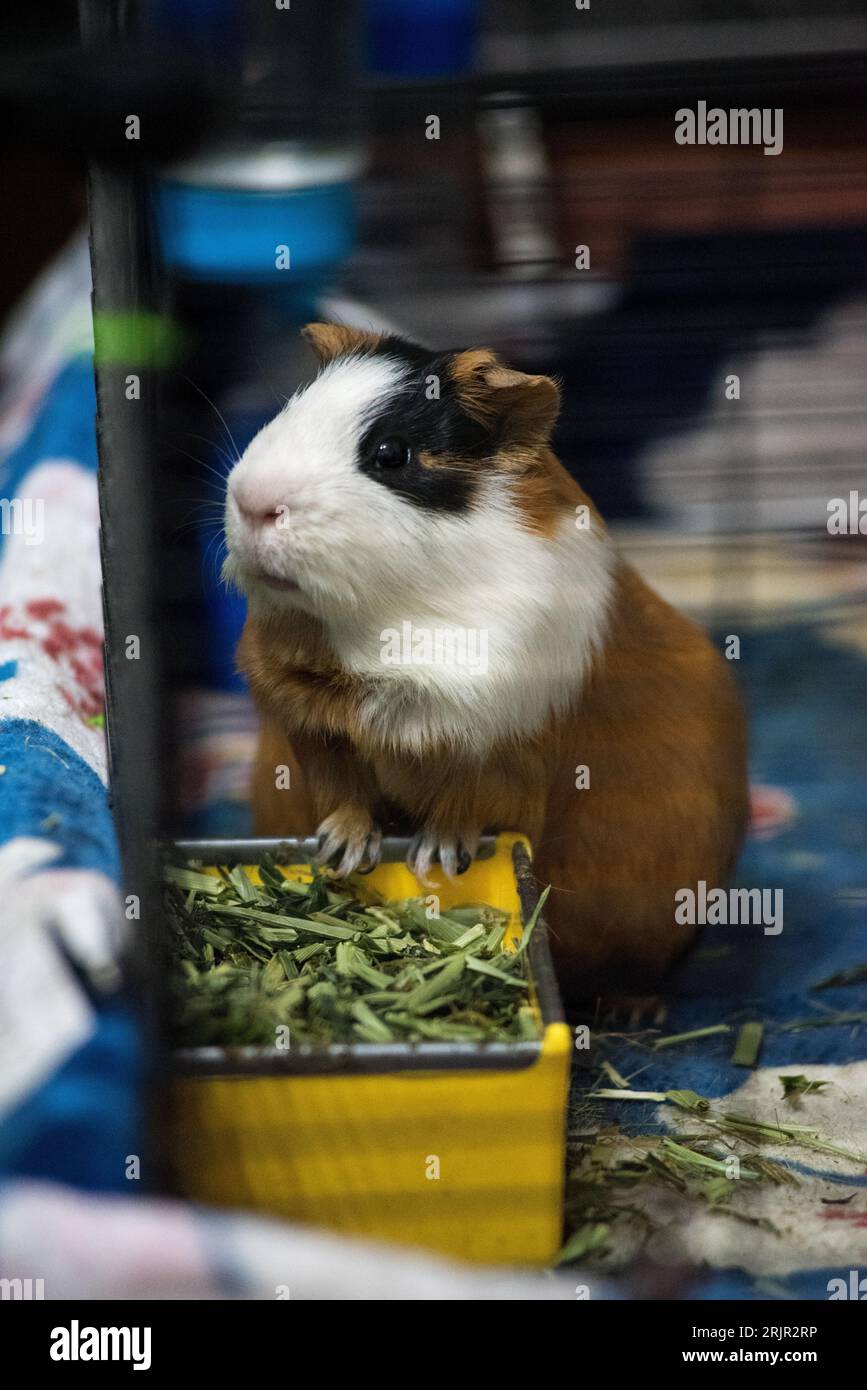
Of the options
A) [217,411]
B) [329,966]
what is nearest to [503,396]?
[217,411]

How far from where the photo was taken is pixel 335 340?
1.21 meters

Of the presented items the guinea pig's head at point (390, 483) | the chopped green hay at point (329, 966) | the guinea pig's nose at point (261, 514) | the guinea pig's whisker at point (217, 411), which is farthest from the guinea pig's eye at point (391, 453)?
the chopped green hay at point (329, 966)

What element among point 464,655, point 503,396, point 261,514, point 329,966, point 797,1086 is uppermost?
point 503,396

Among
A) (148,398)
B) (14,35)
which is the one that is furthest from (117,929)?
(14,35)

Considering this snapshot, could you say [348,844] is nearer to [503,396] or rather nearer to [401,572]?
[401,572]

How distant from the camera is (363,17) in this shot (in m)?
1.20

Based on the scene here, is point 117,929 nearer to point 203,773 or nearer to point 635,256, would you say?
point 203,773

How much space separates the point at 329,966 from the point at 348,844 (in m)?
0.16

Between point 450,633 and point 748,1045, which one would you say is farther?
point 748,1045

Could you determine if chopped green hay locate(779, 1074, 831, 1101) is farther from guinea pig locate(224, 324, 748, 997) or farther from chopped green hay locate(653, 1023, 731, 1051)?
guinea pig locate(224, 324, 748, 997)

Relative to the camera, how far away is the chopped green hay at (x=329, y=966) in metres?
0.99

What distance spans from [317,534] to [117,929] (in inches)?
14.2

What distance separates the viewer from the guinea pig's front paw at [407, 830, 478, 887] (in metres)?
A: 1.22
